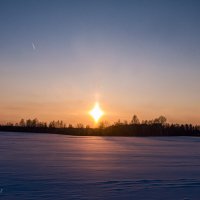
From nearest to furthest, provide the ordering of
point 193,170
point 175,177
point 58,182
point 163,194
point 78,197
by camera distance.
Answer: point 78,197
point 163,194
point 58,182
point 175,177
point 193,170

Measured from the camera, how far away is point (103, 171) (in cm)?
1174

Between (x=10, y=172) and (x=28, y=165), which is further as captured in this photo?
(x=28, y=165)

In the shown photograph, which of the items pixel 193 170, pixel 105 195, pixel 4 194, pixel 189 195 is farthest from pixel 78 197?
pixel 193 170

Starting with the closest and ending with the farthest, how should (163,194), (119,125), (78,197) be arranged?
(78,197)
(163,194)
(119,125)

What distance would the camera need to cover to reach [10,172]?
1103 cm

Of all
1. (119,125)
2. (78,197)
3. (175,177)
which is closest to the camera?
(78,197)

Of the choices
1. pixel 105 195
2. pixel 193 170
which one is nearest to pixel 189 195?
pixel 105 195

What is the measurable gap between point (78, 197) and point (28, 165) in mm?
5830

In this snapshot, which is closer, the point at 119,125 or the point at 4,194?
the point at 4,194

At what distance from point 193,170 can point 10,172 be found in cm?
606

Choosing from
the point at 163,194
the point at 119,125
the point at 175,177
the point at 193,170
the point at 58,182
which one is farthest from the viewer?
the point at 119,125

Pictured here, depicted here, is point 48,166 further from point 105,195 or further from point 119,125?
point 119,125

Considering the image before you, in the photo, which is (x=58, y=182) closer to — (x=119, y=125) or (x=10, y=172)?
(x=10, y=172)

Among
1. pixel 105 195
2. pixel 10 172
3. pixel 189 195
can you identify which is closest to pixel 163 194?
pixel 189 195
